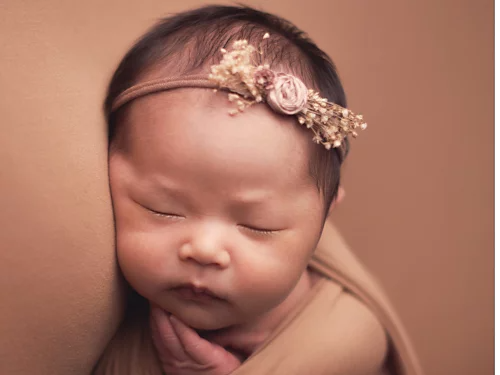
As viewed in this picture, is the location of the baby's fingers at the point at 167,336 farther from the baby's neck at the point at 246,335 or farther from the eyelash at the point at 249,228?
the eyelash at the point at 249,228

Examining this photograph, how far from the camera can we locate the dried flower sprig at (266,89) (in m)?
0.77

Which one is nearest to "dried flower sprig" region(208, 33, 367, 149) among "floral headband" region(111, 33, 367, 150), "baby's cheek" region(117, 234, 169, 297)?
"floral headband" region(111, 33, 367, 150)

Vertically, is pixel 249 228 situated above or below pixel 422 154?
below

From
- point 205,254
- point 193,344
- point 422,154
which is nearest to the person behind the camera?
point 205,254

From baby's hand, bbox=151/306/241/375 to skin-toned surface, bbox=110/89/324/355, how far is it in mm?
48

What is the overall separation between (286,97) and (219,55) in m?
0.14

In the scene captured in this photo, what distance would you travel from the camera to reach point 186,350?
0.86 metres

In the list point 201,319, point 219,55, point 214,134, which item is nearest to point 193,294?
point 201,319

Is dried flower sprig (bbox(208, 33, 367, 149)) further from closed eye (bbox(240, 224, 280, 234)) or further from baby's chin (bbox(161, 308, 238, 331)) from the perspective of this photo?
baby's chin (bbox(161, 308, 238, 331))

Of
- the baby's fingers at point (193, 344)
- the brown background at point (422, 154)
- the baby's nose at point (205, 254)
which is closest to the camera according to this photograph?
the baby's nose at point (205, 254)

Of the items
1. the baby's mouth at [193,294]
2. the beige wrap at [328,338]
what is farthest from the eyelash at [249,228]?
the beige wrap at [328,338]

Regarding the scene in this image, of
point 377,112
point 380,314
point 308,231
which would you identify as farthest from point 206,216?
point 377,112

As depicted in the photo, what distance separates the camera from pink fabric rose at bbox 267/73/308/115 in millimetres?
771

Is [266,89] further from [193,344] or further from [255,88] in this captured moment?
[193,344]
